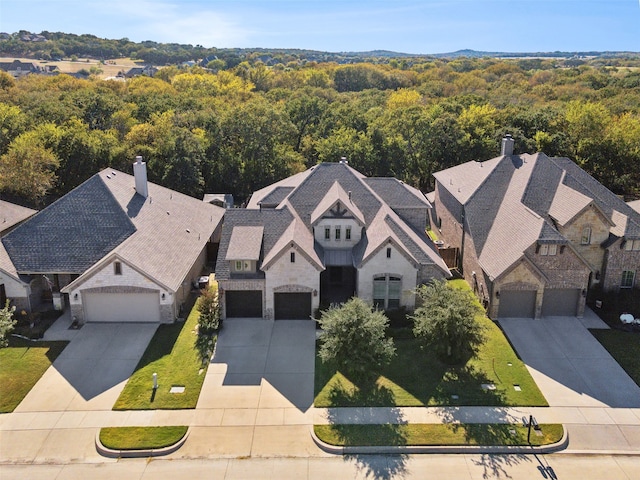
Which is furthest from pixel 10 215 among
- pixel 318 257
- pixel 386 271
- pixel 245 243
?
pixel 386 271

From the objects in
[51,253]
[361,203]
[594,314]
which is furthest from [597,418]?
[51,253]

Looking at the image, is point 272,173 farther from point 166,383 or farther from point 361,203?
point 166,383

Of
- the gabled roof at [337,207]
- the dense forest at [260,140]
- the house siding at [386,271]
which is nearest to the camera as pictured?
the house siding at [386,271]

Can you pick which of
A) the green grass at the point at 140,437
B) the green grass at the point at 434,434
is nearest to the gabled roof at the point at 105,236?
the green grass at the point at 140,437

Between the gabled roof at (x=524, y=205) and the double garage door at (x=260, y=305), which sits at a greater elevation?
the gabled roof at (x=524, y=205)

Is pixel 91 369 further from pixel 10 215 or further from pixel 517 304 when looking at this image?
pixel 517 304

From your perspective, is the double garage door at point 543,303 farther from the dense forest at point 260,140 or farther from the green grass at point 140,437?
the dense forest at point 260,140

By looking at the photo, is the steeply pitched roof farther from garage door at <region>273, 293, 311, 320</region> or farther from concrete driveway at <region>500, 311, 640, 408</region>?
concrete driveway at <region>500, 311, 640, 408</region>
